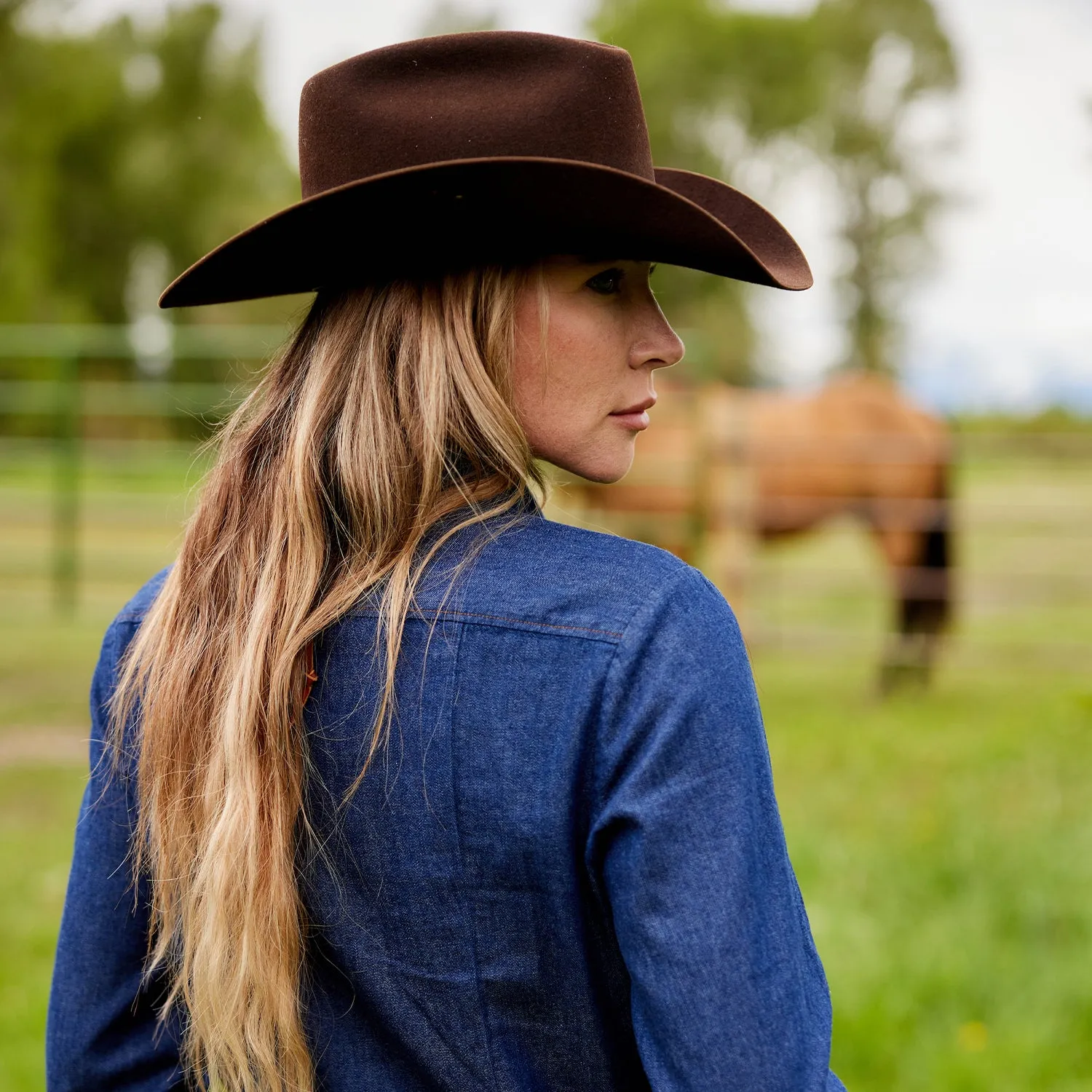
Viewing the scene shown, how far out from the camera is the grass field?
2.52 metres

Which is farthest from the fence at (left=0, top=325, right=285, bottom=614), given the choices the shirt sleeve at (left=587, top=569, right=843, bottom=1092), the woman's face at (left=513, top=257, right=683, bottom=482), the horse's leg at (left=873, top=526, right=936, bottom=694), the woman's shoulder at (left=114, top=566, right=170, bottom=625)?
the horse's leg at (left=873, top=526, right=936, bottom=694)

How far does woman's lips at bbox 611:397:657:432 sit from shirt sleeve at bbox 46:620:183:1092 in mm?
484

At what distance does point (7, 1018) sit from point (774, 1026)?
7.92 feet

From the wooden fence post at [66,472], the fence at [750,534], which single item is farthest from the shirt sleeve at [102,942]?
the wooden fence post at [66,472]

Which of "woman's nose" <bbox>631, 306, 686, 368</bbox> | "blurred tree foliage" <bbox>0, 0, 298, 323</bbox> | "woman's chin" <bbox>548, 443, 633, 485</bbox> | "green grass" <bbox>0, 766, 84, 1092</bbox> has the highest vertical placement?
"blurred tree foliage" <bbox>0, 0, 298, 323</bbox>

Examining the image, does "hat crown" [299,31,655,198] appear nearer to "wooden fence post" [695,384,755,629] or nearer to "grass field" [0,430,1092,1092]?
"grass field" [0,430,1092,1092]

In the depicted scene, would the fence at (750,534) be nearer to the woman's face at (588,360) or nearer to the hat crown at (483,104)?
the woman's face at (588,360)

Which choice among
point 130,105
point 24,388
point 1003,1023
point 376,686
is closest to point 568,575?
point 376,686

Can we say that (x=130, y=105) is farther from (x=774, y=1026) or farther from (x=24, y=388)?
(x=774, y=1026)

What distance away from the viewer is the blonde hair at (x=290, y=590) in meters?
0.89

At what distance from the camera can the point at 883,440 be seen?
6539mm

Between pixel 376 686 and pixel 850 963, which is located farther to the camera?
pixel 850 963

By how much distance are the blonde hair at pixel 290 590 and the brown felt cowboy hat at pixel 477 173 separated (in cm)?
4

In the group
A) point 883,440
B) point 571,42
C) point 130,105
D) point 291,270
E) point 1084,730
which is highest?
point 130,105
